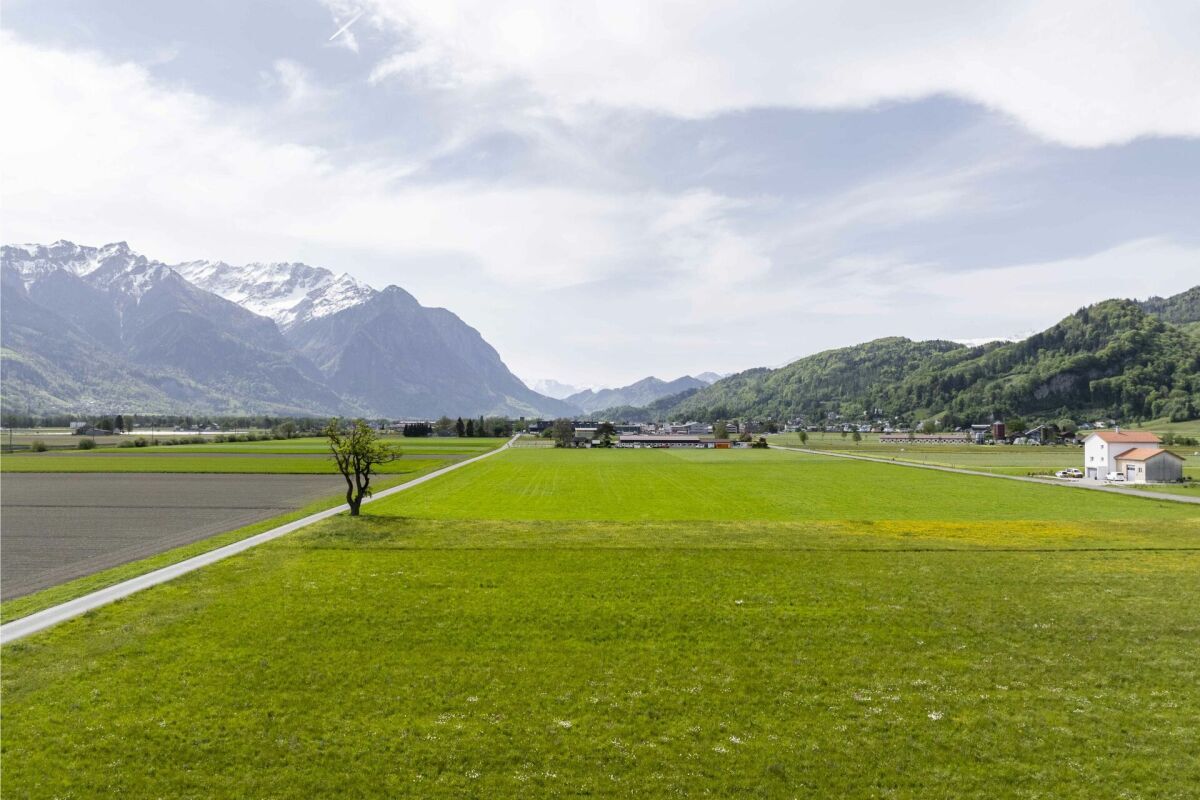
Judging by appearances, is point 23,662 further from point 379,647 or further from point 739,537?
point 739,537

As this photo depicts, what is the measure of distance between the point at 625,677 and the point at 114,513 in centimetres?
4932

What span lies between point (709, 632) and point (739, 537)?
59.8ft

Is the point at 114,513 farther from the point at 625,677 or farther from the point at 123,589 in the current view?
the point at 625,677

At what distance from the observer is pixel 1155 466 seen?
76938mm

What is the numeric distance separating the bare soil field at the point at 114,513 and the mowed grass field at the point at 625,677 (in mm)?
7860

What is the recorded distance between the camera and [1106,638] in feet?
68.9

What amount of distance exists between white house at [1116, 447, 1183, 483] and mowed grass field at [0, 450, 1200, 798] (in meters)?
53.1

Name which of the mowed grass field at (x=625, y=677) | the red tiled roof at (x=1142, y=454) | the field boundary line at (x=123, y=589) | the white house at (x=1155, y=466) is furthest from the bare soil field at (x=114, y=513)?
the red tiled roof at (x=1142, y=454)

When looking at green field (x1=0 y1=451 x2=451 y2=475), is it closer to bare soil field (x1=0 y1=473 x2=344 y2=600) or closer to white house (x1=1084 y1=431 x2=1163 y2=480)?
bare soil field (x1=0 y1=473 x2=344 y2=600)

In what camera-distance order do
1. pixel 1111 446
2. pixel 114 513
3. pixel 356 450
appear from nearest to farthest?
pixel 356 450
pixel 114 513
pixel 1111 446

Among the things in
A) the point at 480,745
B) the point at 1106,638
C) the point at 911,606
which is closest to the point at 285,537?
the point at 480,745

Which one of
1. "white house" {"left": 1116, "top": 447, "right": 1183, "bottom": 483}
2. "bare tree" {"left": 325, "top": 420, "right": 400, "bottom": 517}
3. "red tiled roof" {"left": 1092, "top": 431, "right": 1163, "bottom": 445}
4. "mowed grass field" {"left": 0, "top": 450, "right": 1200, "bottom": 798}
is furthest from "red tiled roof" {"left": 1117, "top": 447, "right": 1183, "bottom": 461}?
"bare tree" {"left": 325, "top": 420, "right": 400, "bottom": 517}

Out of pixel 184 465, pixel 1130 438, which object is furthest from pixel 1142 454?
pixel 184 465

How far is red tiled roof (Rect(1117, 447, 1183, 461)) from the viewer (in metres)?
76.8
